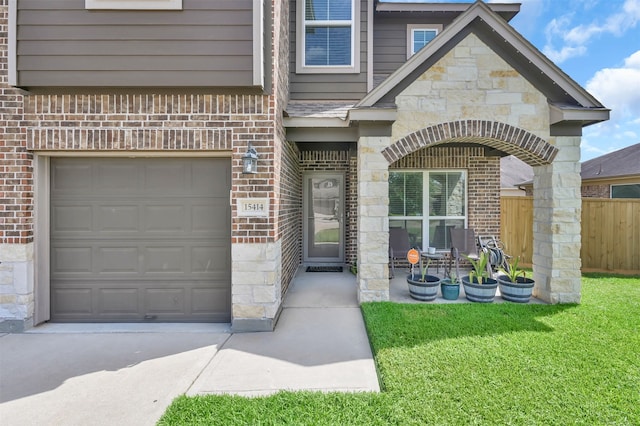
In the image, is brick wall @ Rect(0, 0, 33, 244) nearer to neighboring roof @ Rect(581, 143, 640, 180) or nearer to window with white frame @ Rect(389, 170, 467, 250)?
window with white frame @ Rect(389, 170, 467, 250)

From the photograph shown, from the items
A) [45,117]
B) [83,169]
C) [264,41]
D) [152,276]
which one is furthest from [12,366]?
[264,41]

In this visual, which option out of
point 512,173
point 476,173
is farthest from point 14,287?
point 512,173

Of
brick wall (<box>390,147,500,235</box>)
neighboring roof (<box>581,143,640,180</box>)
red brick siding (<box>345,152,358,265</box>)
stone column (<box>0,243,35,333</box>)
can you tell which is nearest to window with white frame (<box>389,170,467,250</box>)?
brick wall (<box>390,147,500,235</box>)

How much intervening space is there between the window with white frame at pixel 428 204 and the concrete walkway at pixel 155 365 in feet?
11.2

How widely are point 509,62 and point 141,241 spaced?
20.1ft

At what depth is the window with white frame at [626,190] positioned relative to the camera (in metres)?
8.96

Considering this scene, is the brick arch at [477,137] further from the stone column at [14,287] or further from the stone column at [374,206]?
the stone column at [14,287]

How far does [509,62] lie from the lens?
473cm

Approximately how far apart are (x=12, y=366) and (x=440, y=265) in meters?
7.38

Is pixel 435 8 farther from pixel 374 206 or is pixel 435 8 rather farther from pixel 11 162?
pixel 11 162

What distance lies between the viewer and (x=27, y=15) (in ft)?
12.8

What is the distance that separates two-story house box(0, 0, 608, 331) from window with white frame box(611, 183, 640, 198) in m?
6.67

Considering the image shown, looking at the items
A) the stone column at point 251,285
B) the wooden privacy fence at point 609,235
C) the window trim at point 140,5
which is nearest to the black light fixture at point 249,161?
the stone column at point 251,285

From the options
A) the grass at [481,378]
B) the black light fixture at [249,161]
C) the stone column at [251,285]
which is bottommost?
the grass at [481,378]
